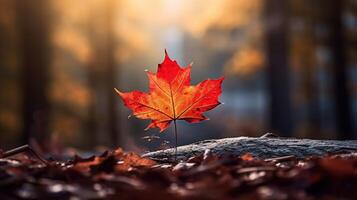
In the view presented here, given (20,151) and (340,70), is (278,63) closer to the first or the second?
(340,70)

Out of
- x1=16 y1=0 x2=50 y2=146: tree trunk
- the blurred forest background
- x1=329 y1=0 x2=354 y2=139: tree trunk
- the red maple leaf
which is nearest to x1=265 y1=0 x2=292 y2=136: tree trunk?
the blurred forest background

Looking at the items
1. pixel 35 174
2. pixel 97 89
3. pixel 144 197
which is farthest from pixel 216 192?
pixel 97 89

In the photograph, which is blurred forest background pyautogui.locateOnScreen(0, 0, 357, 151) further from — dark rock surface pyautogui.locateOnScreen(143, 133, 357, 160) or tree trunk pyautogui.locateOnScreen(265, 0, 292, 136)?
dark rock surface pyautogui.locateOnScreen(143, 133, 357, 160)

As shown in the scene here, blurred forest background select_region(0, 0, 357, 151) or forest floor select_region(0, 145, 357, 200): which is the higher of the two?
blurred forest background select_region(0, 0, 357, 151)

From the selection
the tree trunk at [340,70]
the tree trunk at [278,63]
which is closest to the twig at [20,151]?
the tree trunk at [278,63]

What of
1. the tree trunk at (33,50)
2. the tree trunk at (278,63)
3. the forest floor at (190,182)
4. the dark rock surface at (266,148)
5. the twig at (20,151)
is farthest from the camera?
the tree trunk at (33,50)

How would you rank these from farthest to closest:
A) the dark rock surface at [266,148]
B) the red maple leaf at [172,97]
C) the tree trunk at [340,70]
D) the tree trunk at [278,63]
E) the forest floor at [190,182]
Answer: the tree trunk at [340,70] < the tree trunk at [278,63] < the dark rock surface at [266,148] < the red maple leaf at [172,97] < the forest floor at [190,182]

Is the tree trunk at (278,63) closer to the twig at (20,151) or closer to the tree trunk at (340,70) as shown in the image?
the tree trunk at (340,70)
